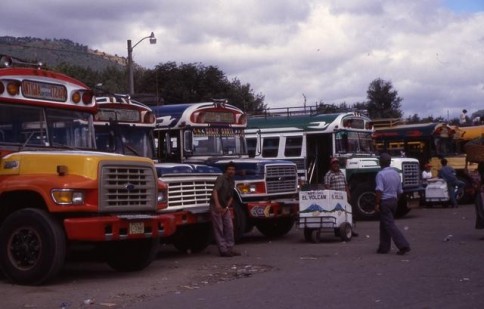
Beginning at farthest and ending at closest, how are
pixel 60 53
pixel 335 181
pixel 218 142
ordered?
pixel 60 53
pixel 335 181
pixel 218 142

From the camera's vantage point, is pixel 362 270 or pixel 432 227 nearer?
pixel 362 270

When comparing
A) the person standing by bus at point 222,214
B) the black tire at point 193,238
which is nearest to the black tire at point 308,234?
the black tire at point 193,238

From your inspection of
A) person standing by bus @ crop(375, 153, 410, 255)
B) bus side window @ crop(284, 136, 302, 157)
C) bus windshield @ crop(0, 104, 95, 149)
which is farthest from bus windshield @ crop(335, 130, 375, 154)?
bus windshield @ crop(0, 104, 95, 149)

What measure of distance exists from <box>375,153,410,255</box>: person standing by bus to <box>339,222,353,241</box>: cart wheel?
6.93ft

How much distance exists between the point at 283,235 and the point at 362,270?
21.1ft

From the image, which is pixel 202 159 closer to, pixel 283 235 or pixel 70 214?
pixel 283 235

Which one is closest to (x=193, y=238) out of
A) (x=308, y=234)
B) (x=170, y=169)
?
(x=170, y=169)

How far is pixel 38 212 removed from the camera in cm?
1106

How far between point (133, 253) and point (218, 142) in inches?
197

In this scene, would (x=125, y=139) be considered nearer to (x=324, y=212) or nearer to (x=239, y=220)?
(x=239, y=220)

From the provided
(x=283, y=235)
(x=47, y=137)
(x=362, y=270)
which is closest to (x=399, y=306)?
(x=362, y=270)

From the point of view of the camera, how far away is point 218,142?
17.2 m

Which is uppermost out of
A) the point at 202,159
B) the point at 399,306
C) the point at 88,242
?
the point at 202,159

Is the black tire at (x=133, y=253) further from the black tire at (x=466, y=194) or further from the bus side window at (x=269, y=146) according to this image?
the black tire at (x=466, y=194)
